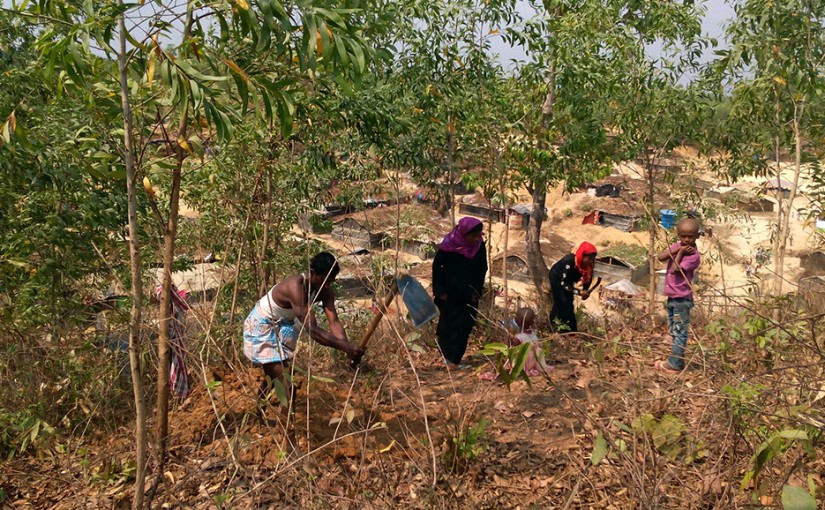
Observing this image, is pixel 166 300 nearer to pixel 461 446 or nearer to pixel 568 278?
pixel 461 446

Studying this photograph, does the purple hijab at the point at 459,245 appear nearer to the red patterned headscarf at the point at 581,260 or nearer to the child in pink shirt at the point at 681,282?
the red patterned headscarf at the point at 581,260

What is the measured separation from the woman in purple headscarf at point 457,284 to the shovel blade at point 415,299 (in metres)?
0.46

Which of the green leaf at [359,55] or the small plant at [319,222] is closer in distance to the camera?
the green leaf at [359,55]

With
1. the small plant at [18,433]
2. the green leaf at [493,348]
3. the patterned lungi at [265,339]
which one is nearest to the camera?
the green leaf at [493,348]

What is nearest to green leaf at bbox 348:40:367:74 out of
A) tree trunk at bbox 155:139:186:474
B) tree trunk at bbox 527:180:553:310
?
tree trunk at bbox 155:139:186:474

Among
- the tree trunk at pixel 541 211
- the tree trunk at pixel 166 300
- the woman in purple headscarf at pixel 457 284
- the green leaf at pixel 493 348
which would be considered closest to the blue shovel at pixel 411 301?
the woman in purple headscarf at pixel 457 284

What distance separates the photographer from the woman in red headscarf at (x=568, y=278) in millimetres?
5367

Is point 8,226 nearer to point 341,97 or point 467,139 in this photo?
point 341,97

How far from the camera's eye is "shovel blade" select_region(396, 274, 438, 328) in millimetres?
4215

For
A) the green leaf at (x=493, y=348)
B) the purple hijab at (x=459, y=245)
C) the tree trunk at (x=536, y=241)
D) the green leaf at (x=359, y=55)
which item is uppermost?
the green leaf at (x=359, y=55)

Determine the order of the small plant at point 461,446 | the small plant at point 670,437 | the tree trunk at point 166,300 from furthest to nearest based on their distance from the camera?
the small plant at point 461,446 < the small plant at point 670,437 < the tree trunk at point 166,300

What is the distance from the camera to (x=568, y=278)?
546 centimetres

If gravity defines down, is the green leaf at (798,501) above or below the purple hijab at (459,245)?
below

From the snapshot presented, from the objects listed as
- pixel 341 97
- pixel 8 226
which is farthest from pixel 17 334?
pixel 341 97
